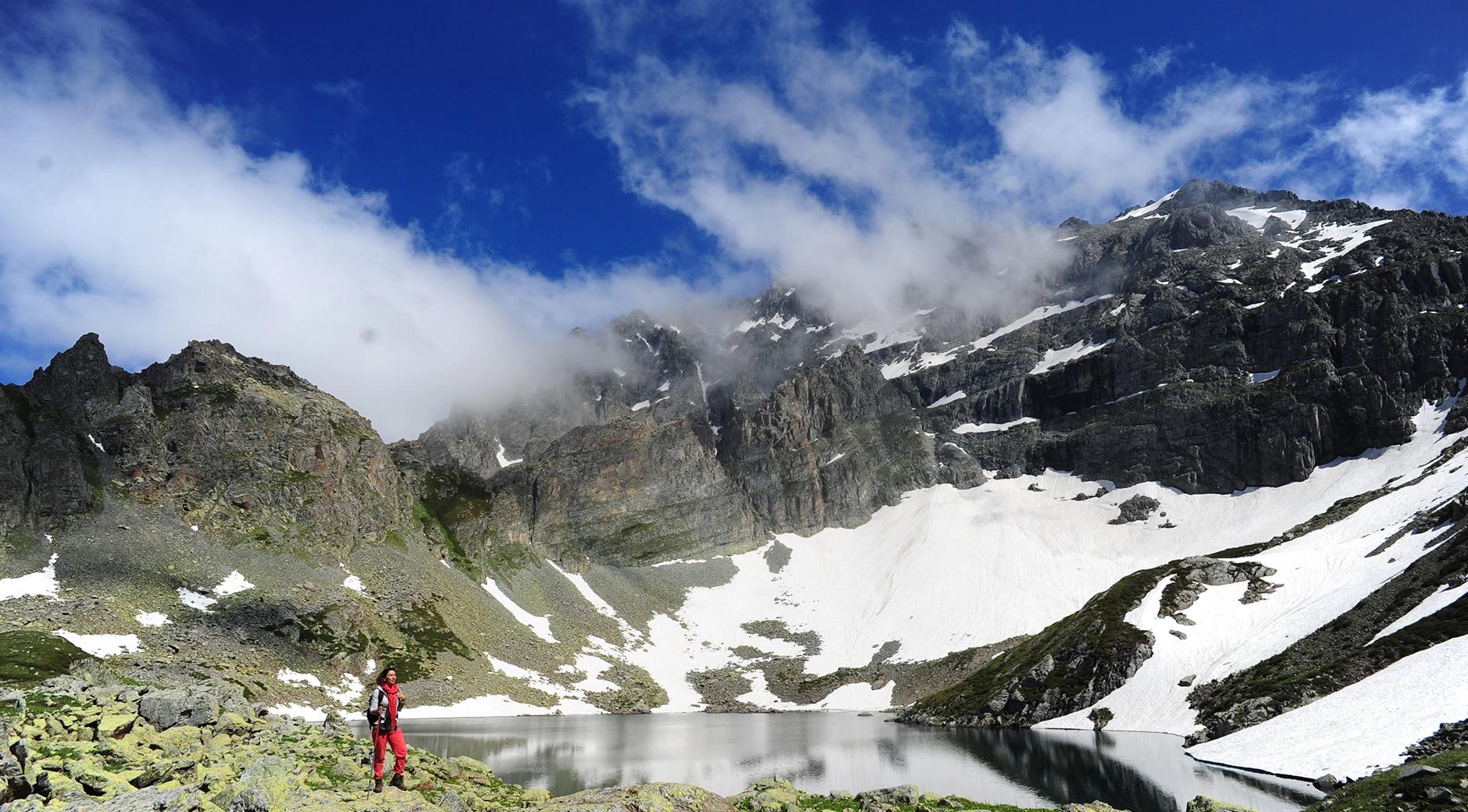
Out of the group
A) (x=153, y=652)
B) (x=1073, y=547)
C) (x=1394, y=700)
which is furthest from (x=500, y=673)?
(x=1073, y=547)

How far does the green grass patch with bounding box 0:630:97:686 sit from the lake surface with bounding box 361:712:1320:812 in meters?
33.0

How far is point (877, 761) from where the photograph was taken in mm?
59375

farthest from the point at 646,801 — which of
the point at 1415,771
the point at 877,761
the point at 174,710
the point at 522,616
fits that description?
the point at 522,616

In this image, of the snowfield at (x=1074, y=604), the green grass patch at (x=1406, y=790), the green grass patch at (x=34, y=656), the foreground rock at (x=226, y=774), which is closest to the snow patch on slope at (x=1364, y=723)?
the snowfield at (x=1074, y=604)

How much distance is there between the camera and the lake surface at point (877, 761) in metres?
42.4

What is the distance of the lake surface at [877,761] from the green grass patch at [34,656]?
1301 inches

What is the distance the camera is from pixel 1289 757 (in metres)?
45.3

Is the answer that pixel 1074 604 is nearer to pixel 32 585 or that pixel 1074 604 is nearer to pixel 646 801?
pixel 646 801

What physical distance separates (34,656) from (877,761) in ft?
272

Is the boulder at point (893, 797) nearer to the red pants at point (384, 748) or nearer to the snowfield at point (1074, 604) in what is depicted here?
the red pants at point (384, 748)

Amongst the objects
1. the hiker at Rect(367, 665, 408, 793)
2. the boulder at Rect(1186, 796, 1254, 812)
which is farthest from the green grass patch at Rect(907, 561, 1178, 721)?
the hiker at Rect(367, 665, 408, 793)

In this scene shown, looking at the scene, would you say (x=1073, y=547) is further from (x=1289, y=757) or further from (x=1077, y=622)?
(x=1289, y=757)

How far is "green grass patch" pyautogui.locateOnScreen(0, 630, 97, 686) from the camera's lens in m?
70.6

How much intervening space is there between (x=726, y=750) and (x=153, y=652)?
70841 mm
